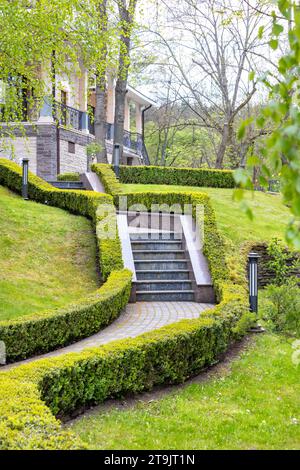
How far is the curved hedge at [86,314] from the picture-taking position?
6898 millimetres

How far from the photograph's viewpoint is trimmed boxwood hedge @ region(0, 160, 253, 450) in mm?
3618

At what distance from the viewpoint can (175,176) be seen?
2147 cm

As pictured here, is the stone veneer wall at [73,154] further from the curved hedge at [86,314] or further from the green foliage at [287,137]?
the green foliage at [287,137]

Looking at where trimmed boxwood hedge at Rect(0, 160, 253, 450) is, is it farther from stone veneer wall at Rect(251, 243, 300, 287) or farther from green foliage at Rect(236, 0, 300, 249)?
stone veneer wall at Rect(251, 243, 300, 287)

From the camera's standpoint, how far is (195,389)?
20.8 ft

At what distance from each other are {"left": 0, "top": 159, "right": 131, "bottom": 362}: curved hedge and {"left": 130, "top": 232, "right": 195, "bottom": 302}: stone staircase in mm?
818

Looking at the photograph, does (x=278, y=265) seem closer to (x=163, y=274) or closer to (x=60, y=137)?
(x=163, y=274)

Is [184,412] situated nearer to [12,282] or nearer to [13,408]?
[13,408]

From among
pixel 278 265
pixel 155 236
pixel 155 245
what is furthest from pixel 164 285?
pixel 278 265

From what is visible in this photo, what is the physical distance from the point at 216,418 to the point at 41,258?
700cm

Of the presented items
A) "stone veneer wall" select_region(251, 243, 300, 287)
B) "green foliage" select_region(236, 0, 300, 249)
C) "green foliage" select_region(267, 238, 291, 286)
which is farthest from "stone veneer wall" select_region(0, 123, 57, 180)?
"green foliage" select_region(236, 0, 300, 249)

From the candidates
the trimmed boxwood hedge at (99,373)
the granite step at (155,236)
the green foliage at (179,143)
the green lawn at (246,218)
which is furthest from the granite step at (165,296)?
the green foliage at (179,143)

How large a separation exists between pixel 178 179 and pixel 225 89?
10.9 metres

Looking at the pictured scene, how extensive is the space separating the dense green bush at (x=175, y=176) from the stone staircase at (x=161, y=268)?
7.99 metres
